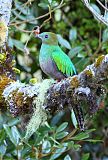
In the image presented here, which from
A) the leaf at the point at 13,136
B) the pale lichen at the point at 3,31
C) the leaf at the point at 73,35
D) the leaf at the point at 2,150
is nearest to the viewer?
the pale lichen at the point at 3,31

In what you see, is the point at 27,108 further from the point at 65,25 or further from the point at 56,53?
the point at 65,25

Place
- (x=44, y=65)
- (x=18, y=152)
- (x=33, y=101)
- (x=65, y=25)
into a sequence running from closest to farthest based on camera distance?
(x=33, y=101) < (x=44, y=65) < (x=18, y=152) < (x=65, y=25)

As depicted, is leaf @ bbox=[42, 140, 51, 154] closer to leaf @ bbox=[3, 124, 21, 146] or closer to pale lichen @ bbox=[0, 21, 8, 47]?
leaf @ bbox=[3, 124, 21, 146]

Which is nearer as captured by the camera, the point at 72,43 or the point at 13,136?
the point at 13,136

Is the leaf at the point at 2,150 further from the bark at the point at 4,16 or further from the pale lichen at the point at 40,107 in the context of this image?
the bark at the point at 4,16

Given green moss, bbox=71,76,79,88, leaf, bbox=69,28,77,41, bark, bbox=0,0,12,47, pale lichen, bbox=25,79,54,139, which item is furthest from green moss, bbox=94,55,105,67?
leaf, bbox=69,28,77,41

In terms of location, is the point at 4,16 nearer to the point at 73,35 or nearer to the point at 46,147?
the point at 46,147

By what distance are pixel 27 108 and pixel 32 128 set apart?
208 mm

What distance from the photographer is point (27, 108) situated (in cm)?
243

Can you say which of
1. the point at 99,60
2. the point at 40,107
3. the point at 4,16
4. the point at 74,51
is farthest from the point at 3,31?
the point at 74,51

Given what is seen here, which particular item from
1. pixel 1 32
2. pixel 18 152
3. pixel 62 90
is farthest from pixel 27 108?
pixel 18 152

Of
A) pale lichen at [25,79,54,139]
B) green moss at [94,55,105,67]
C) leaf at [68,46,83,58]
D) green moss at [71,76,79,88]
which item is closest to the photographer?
green moss at [94,55,105,67]

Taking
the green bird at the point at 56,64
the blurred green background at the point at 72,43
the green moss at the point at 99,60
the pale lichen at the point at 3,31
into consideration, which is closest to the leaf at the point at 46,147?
the blurred green background at the point at 72,43

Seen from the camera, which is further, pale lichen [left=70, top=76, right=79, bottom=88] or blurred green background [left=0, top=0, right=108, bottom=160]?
blurred green background [left=0, top=0, right=108, bottom=160]
